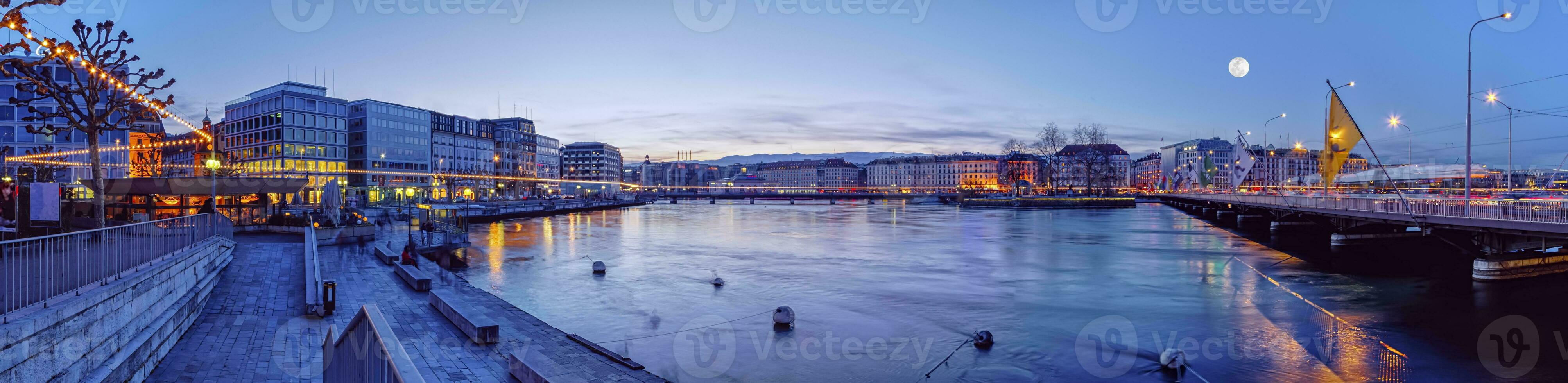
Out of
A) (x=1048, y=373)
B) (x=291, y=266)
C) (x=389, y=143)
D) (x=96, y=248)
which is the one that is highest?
(x=389, y=143)

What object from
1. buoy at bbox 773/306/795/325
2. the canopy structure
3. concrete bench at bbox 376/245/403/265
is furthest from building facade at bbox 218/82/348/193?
buoy at bbox 773/306/795/325

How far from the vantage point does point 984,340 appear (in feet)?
51.8

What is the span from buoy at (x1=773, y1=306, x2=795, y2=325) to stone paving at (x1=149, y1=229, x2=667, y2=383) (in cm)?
539

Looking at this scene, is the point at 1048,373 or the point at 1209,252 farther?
the point at 1209,252

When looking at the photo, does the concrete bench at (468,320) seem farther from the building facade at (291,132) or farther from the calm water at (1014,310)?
the building facade at (291,132)

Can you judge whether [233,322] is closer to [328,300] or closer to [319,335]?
[328,300]

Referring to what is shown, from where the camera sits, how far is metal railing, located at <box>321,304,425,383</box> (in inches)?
137

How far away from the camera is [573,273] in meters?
28.1

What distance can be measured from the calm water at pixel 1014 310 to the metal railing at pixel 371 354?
8.79m

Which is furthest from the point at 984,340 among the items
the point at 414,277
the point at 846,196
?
the point at 846,196

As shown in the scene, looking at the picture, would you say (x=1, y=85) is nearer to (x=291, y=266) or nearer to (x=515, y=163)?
(x=291, y=266)

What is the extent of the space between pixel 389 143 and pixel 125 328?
347 feet

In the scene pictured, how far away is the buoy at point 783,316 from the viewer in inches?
695

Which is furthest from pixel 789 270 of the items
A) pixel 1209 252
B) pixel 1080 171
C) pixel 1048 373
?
pixel 1080 171
